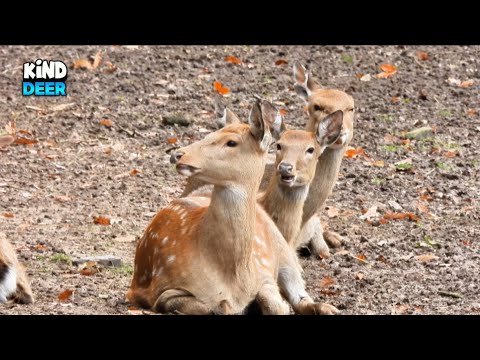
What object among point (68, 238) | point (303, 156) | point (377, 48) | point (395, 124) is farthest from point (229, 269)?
point (377, 48)

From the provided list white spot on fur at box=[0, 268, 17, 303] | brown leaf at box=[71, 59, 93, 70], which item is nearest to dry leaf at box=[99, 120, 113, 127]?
brown leaf at box=[71, 59, 93, 70]

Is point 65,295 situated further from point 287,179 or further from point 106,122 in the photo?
point 106,122

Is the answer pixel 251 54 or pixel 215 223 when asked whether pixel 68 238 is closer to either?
pixel 215 223

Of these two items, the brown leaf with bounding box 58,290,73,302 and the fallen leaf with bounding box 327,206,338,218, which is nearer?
the brown leaf with bounding box 58,290,73,302

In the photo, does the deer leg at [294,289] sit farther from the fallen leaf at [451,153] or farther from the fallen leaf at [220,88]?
the fallen leaf at [220,88]

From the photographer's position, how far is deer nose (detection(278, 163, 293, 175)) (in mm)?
8835

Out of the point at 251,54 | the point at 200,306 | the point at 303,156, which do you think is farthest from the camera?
the point at 251,54

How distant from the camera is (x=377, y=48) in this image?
15.8 m

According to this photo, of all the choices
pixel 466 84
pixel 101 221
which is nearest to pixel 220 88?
pixel 466 84

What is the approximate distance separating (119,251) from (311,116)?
2.06 metres

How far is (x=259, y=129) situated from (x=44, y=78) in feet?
25.1

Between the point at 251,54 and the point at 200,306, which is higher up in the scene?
the point at 251,54

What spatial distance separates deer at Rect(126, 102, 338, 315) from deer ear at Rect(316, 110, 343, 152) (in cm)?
133

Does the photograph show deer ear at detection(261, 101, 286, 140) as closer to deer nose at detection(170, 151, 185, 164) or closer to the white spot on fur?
deer nose at detection(170, 151, 185, 164)
